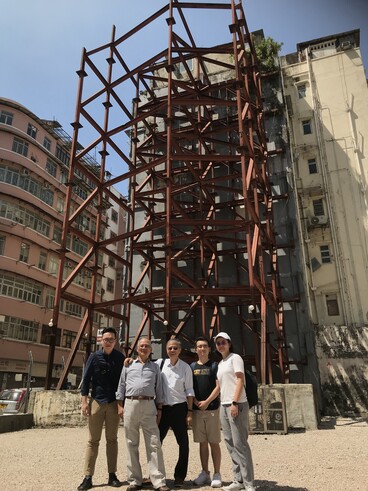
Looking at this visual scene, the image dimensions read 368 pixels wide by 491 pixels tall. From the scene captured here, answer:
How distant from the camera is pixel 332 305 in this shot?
18.5 metres

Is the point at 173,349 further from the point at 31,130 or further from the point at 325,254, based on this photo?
the point at 31,130

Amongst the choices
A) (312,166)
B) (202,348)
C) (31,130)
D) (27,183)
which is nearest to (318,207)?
(312,166)

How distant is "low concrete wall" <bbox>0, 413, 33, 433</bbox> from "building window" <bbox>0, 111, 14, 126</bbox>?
24007 mm

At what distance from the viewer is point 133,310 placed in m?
18.4

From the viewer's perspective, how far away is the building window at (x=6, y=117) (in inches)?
1135

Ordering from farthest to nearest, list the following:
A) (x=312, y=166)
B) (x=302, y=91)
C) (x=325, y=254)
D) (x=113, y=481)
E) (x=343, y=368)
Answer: (x=302, y=91), (x=312, y=166), (x=325, y=254), (x=343, y=368), (x=113, y=481)

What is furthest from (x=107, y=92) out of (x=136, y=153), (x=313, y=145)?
(x=313, y=145)

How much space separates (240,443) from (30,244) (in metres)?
27.0

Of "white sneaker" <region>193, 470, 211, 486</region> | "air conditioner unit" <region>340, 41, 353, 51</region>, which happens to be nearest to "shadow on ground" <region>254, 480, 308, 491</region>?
"white sneaker" <region>193, 470, 211, 486</region>

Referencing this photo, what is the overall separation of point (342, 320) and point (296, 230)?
4671 millimetres

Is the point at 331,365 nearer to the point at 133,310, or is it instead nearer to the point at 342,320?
the point at 342,320

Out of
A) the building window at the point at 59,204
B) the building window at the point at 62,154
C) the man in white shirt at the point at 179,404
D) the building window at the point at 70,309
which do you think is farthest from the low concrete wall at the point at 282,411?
the building window at the point at 62,154

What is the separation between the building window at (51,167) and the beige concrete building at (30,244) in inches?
3.2

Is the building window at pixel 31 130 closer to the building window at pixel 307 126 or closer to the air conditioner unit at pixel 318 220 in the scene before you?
the building window at pixel 307 126
